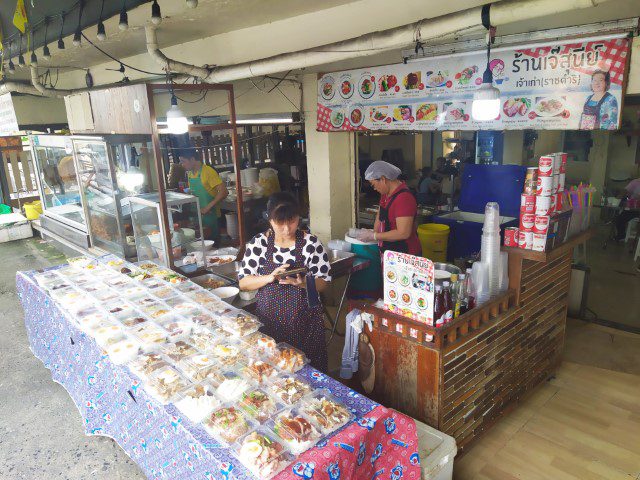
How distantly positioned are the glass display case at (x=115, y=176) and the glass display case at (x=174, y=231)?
0.31 meters

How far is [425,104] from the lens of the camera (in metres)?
5.17

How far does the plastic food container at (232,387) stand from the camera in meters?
2.41

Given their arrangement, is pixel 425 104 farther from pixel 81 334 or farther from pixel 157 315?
pixel 81 334

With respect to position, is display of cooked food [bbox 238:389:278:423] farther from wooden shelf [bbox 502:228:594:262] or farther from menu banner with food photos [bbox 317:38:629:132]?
menu banner with food photos [bbox 317:38:629:132]

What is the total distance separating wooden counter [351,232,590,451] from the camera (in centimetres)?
295

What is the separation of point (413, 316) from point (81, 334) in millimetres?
2470

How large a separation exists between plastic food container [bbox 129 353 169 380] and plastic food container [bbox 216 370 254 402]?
0.47 meters

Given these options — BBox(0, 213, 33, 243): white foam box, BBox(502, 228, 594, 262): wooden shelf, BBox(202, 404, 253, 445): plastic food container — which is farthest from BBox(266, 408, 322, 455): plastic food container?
BBox(0, 213, 33, 243): white foam box

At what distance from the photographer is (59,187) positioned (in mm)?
7469

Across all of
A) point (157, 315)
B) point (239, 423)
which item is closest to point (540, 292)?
point (239, 423)

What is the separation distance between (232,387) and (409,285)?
1.24 meters

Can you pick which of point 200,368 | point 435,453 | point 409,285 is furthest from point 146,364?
point 435,453

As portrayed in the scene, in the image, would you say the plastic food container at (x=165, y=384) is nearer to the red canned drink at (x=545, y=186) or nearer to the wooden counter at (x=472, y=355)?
the wooden counter at (x=472, y=355)

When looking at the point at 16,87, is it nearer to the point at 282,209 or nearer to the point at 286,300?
the point at 282,209
